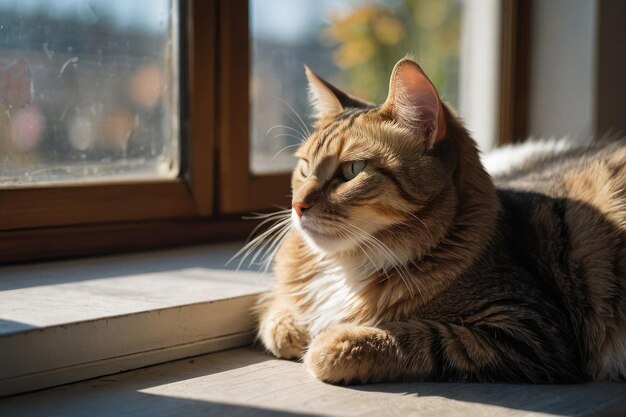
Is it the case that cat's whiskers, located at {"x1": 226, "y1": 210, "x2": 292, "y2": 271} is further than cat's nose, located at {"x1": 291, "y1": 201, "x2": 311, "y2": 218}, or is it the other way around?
cat's whiskers, located at {"x1": 226, "y1": 210, "x2": 292, "y2": 271}

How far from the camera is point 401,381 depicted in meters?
1.68

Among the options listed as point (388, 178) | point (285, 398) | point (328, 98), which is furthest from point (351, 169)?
point (285, 398)

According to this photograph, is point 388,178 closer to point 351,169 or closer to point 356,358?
point 351,169

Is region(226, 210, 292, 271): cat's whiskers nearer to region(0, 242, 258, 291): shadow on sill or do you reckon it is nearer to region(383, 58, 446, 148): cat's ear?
region(0, 242, 258, 291): shadow on sill

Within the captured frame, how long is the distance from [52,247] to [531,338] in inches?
52.2

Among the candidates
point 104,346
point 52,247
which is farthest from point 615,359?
point 52,247

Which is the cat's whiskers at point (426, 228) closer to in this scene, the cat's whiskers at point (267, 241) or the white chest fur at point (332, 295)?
the white chest fur at point (332, 295)

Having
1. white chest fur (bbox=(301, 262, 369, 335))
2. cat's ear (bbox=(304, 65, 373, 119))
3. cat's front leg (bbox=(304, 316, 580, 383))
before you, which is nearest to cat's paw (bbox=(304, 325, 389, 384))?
cat's front leg (bbox=(304, 316, 580, 383))

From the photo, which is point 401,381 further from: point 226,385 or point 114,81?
point 114,81

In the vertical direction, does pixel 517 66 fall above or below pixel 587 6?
below

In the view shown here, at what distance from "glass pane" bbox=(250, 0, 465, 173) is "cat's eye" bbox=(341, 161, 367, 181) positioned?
697mm

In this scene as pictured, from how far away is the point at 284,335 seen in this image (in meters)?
1.87

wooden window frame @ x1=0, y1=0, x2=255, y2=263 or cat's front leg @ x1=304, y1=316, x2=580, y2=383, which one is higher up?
wooden window frame @ x1=0, y1=0, x2=255, y2=263

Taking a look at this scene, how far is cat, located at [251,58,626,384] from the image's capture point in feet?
5.47
